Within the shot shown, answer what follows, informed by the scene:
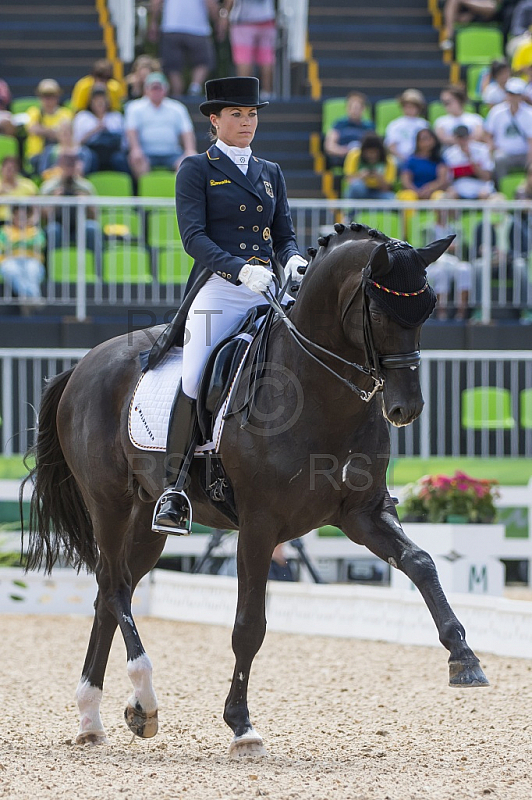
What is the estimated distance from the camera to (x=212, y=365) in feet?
19.1

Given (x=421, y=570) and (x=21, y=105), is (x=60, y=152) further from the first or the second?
(x=421, y=570)

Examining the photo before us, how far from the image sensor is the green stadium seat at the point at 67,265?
43.4ft

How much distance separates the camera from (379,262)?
16.3 feet

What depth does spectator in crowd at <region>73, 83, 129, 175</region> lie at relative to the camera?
15.0m

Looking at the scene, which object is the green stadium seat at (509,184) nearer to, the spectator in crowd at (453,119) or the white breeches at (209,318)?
the spectator in crowd at (453,119)

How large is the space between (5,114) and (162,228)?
11.8 feet

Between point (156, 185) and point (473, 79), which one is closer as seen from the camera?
point (156, 185)

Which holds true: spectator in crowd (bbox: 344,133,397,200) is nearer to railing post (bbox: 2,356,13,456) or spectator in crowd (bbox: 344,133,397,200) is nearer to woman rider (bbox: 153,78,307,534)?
railing post (bbox: 2,356,13,456)

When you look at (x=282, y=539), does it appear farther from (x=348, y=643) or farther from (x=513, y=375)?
(x=513, y=375)

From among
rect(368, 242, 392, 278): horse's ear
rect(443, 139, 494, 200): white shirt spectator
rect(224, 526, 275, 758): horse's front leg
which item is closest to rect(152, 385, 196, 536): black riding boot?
rect(224, 526, 275, 758): horse's front leg

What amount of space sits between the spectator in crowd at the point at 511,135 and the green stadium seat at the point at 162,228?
4.15m

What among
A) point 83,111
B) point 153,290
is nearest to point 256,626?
point 153,290

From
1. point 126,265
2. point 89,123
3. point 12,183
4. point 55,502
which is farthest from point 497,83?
point 55,502

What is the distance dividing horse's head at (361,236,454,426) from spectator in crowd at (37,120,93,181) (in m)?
9.72
